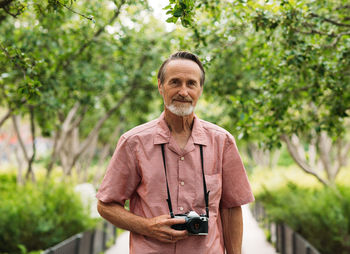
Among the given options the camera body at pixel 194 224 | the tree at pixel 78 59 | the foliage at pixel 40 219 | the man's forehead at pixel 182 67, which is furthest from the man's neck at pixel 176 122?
the foliage at pixel 40 219

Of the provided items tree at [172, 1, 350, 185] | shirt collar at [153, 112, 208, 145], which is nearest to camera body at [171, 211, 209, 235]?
shirt collar at [153, 112, 208, 145]

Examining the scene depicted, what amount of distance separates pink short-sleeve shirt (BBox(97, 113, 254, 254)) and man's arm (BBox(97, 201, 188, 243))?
0.06 metres

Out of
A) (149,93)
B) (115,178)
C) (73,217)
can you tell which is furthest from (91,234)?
(115,178)

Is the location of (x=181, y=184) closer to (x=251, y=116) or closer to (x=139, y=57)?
(x=251, y=116)

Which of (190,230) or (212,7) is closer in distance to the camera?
(190,230)

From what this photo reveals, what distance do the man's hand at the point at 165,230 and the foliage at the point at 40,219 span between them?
4.32 meters

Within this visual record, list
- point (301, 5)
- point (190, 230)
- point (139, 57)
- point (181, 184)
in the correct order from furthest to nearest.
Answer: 1. point (139, 57)
2. point (301, 5)
3. point (181, 184)
4. point (190, 230)

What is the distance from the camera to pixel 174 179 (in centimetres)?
228

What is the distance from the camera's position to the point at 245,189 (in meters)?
2.42

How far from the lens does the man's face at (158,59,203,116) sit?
2328mm

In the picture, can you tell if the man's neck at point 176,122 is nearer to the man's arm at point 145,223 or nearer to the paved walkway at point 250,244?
the man's arm at point 145,223

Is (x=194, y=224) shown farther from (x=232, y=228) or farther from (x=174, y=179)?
(x=232, y=228)

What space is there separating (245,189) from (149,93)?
7.97m

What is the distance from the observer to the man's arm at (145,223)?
7.00 ft
